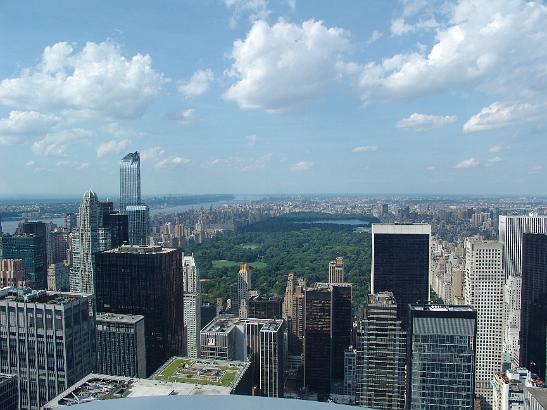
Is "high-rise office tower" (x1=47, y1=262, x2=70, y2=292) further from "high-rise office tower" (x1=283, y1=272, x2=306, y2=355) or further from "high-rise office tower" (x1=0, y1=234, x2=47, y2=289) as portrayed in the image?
"high-rise office tower" (x1=283, y1=272, x2=306, y2=355)

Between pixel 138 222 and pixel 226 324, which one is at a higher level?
pixel 138 222

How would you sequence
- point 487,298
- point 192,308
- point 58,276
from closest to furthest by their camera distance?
point 487,298
point 192,308
point 58,276

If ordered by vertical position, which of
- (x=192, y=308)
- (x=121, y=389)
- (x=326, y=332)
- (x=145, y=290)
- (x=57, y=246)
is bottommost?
(x=326, y=332)

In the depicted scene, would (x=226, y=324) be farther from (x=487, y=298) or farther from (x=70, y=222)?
(x=70, y=222)

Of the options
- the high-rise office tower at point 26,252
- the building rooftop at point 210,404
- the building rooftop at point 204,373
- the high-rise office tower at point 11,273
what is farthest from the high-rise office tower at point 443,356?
the high-rise office tower at point 26,252

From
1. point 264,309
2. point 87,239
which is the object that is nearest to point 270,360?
point 264,309

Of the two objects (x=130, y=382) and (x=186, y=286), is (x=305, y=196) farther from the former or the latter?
(x=130, y=382)

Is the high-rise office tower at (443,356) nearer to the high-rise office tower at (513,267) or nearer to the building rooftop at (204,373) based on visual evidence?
the building rooftop at (204,373)
